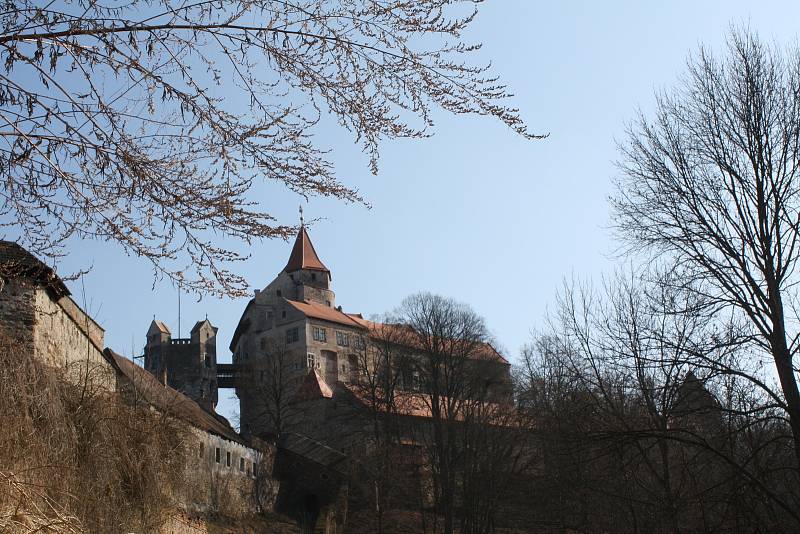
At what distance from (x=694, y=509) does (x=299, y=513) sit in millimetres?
23966

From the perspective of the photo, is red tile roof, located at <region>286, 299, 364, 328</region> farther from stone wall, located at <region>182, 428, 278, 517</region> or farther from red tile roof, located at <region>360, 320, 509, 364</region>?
stone wall, located at <region>182, 428, 278, 517</region>

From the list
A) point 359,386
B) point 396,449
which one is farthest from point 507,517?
point 359,386

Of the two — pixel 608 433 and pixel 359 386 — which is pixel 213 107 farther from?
pixel 359 386

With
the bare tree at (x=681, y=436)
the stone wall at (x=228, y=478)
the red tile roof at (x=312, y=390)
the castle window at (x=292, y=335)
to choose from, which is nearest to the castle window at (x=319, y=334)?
the castle window at (x=292, y=335)

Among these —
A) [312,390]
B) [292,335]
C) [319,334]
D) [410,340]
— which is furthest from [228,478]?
[319,334]

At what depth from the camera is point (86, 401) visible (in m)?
13.1

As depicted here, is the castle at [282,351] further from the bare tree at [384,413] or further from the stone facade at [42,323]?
the stone facade at [42,323]

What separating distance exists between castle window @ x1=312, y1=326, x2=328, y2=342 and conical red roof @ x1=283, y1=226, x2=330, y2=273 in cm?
949

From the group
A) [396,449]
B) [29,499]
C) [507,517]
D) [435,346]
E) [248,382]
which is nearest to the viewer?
[29,499]

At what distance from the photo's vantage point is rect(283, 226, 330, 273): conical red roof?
7806 centimetres

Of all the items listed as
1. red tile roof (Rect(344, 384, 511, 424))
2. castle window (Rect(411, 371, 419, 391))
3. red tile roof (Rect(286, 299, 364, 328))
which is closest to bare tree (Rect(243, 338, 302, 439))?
red tile roof (Rect(286, 299, 364, 328))

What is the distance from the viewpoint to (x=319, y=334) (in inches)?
2741

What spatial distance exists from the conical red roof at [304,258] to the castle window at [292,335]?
942cm

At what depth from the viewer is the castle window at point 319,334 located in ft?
227
